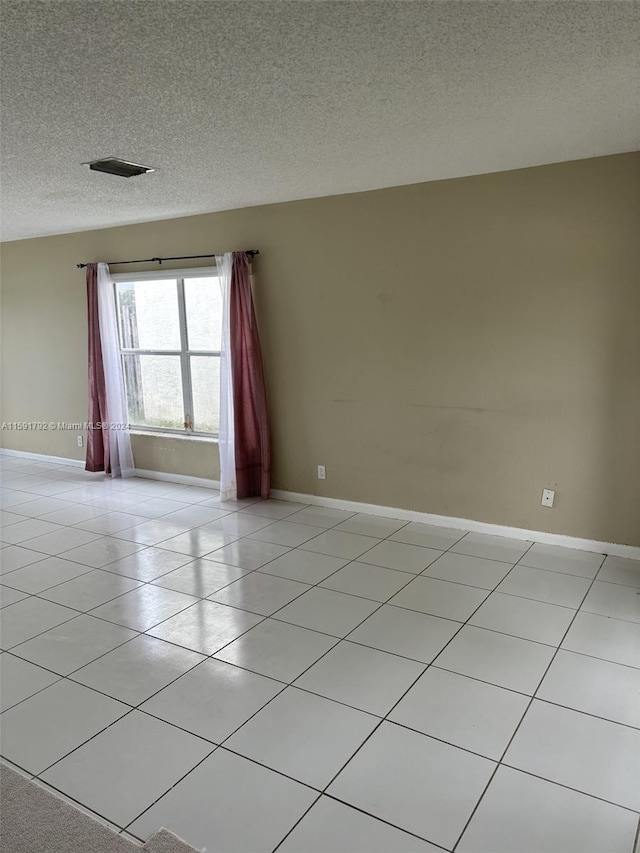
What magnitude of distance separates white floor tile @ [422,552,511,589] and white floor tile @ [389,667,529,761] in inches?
37.4

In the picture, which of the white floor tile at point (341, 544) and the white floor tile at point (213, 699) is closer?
the white floor tile at point (213, 699)

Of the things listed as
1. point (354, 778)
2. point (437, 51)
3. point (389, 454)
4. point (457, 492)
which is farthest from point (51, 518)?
point (437, 51)

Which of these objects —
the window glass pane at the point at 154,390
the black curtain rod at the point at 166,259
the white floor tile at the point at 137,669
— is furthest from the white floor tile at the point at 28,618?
the black curtain rod at the point at 166,259

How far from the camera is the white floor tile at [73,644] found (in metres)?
2.76

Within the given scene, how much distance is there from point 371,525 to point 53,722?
251cm

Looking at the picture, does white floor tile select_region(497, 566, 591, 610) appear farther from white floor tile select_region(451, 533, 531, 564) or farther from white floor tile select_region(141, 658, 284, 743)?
white floor tile select_region(141, 658, 284, 743)

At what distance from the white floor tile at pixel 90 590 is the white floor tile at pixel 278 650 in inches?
35.6

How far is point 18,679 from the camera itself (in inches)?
104

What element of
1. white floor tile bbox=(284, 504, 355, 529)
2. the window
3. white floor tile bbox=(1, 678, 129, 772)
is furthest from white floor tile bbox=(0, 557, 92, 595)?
the window

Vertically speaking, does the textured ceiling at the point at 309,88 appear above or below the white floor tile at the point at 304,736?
above

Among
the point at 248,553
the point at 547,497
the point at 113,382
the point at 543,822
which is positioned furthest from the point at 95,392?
the point at 543,822

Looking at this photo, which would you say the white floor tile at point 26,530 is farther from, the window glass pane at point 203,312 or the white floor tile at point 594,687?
the white floor tile at point 594,687

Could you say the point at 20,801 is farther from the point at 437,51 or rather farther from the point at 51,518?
the point at 51,518

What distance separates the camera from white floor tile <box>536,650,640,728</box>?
2.33 metres
